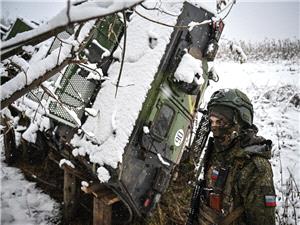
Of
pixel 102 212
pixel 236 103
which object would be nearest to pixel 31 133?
pixel 102 212

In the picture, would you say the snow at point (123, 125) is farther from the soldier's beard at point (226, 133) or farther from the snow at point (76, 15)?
the soldier's beard at point (226, 133)

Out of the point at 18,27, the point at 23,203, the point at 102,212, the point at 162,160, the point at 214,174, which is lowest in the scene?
the point at 23,203

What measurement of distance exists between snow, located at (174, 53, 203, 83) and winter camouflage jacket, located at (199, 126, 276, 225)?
1221 mm

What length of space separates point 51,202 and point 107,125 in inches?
97.3

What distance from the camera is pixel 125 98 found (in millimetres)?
3729

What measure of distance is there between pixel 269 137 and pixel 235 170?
4853mm

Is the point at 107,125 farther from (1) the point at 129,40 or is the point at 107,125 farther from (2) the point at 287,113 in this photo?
(2) the point at 287,113

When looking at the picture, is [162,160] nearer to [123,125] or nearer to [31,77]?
[123,125]

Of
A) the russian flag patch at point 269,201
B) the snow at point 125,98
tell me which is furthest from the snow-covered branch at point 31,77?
the snow at point 125,98

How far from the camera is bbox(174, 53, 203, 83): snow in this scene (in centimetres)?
383

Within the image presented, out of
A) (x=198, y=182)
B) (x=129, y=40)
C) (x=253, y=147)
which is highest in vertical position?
(x=129, y=40)

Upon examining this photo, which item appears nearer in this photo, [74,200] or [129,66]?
[129,66]

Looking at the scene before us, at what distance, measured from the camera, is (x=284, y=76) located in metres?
10.2

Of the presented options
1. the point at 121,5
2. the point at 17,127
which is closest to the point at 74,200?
the point at 17,127
